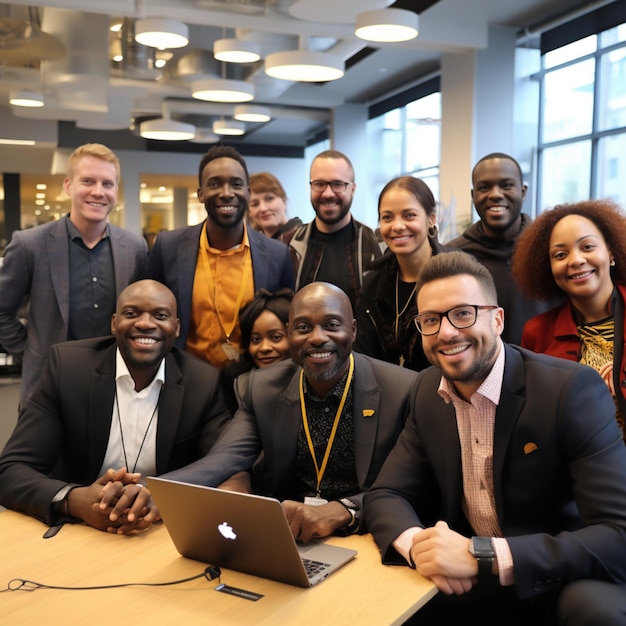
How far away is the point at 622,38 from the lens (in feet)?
26.4

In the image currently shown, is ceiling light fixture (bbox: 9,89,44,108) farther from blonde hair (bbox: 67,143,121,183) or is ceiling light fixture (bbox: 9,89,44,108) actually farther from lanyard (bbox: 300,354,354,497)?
lanyard (bbox: 300,354,354,497)

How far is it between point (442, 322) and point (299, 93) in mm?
11703

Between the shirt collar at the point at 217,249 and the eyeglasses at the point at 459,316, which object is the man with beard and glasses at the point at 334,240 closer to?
the shirt collar at the point at 217,249

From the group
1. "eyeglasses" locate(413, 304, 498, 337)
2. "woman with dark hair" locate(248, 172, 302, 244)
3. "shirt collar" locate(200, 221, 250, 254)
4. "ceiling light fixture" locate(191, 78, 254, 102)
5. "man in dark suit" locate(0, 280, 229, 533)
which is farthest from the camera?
"ceiling light fixture" locate(191, 78, 254, 102)

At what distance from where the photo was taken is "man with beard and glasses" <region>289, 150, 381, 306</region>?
4.01 metres

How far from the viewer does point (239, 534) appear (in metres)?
1.96

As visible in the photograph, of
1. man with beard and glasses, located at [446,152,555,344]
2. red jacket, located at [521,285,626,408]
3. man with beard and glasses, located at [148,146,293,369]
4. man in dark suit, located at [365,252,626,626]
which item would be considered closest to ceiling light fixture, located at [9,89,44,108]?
man with beard and glasses, located at [148,146,293,369]

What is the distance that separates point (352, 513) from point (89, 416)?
1.08 metres

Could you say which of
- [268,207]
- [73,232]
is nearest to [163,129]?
[268,207]

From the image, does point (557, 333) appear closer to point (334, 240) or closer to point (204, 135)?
point (334, 240)

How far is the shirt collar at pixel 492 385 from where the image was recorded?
231cm

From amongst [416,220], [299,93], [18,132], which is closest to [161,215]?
[18,132]

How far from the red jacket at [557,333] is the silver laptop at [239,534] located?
1.36 m

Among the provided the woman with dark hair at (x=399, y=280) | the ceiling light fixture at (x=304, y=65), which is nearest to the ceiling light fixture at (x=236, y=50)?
the ceiling light fixture at (x=304, y=65)
